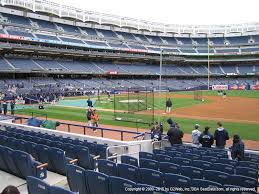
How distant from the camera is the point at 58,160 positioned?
29.4 ft

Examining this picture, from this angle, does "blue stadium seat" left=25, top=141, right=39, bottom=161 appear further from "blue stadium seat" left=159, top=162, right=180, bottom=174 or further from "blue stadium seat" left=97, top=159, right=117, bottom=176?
"blue stadium seat" left=159, top=162, right=180, bottom=174

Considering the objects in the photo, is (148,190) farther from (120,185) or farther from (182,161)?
(182,161)

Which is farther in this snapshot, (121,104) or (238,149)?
(121,104)

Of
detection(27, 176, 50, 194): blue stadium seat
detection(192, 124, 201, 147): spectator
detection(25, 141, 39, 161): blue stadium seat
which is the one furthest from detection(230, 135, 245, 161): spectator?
detection(27, 176, 50, 194): blue stadium seat

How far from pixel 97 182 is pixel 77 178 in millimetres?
759

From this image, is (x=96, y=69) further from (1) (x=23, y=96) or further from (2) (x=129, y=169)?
(2) (x=129, y=169)

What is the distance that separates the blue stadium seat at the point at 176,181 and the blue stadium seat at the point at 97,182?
140cm

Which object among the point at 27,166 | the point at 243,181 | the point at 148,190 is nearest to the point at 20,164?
the point at 27,166

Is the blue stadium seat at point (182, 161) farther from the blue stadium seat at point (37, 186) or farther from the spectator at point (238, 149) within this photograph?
the blue stadium seat at point (37, 186)

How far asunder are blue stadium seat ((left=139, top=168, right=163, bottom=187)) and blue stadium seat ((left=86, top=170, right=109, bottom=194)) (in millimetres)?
1164

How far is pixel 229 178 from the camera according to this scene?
23.1ft

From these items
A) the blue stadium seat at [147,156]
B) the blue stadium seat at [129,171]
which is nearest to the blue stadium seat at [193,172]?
the blue stadium seat at [129,171]

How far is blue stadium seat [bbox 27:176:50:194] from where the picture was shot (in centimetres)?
529

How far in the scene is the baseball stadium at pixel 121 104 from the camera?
746 cm
